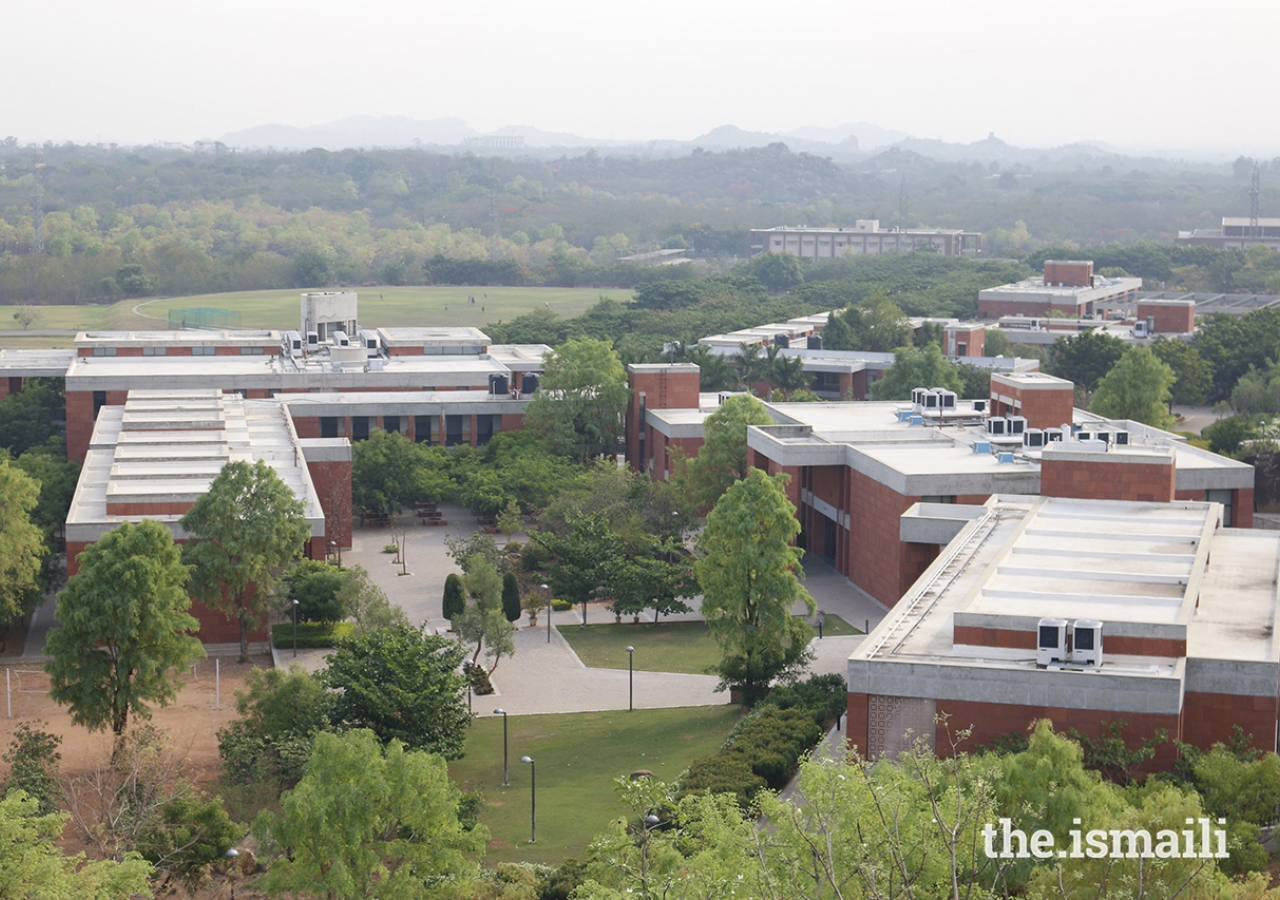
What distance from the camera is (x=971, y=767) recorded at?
66.8 ft

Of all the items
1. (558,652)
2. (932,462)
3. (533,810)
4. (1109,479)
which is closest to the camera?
(533,810)

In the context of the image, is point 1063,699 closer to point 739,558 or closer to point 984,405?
point 739,558

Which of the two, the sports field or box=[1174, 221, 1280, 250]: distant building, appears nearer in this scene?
the sports field

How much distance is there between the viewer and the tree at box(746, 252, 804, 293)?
443 feet

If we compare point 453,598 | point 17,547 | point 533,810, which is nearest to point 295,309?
point 453,598

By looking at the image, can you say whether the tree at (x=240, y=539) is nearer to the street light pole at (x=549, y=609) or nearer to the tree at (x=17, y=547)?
the tree at (x=17, y=547)

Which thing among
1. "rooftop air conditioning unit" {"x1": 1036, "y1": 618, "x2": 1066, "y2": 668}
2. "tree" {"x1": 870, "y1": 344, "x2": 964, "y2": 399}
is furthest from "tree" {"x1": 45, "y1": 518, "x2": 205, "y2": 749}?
"tree" {"x1": 870, "y1": 344, "x2": 964, "y2": 399}

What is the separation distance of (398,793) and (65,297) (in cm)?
11246

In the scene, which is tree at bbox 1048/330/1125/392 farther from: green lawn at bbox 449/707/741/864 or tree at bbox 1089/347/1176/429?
green lawn at bbox 449/707/741/864

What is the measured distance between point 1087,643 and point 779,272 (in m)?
111

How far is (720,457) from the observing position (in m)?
49.7

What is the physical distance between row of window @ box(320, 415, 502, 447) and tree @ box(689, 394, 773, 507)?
12492mm

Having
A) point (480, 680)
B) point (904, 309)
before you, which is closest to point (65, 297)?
point (904, 309)

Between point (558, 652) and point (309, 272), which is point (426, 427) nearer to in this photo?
point (558, 652)
